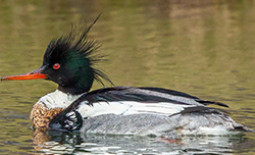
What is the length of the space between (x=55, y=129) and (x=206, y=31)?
9.06 m

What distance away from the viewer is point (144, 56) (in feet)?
46.8

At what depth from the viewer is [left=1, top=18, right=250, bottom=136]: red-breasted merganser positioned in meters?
8.29

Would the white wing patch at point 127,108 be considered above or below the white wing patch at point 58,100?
below

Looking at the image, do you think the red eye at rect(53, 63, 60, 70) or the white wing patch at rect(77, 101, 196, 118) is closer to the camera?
the white wing patch at rect(77, 101, 196, 118)

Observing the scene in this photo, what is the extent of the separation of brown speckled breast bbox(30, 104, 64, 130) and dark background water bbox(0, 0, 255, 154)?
0.51 ft

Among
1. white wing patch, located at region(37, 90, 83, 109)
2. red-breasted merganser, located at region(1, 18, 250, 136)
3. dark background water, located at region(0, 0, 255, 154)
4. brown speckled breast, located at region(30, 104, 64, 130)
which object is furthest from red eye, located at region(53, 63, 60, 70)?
dark background water, located at region(0, 0, 255, 154)

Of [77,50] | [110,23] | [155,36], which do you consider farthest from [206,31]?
[77,50]

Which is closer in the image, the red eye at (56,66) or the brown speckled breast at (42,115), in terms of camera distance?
the brown speckled breast at (42,115)

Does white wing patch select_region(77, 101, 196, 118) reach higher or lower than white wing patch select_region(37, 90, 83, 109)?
lower

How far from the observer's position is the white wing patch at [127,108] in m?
8.38

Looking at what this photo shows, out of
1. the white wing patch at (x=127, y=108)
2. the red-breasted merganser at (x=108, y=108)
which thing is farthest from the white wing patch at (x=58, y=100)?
the white wing patch at (x=127, y=108)

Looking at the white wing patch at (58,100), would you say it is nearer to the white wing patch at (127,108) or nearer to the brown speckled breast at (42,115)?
the brown speckled breast at (42,115)

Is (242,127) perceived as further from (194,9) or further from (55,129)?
(194,9)

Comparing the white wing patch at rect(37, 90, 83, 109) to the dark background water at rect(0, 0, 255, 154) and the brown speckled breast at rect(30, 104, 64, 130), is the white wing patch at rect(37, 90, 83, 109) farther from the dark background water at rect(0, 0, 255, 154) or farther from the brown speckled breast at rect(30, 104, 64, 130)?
the dark background water at rect(0, 0, 255, 154)
